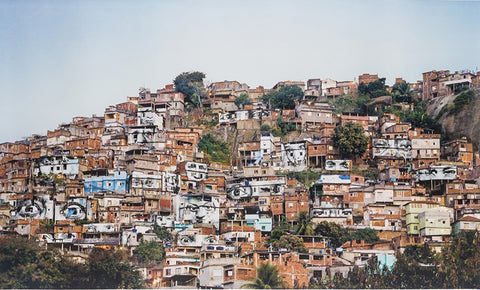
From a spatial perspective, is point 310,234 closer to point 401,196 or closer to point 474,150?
point 401,196

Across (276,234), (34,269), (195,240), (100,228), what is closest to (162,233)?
(195,240)

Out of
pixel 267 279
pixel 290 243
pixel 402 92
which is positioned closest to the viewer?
pixel 267 279

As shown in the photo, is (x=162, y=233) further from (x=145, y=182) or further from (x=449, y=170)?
(x=449, y=170)

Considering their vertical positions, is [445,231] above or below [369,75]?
below

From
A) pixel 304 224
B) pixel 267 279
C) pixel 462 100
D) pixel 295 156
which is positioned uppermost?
pixel 462 100

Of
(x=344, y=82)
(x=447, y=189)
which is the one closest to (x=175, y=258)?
(x=447, y=189)
